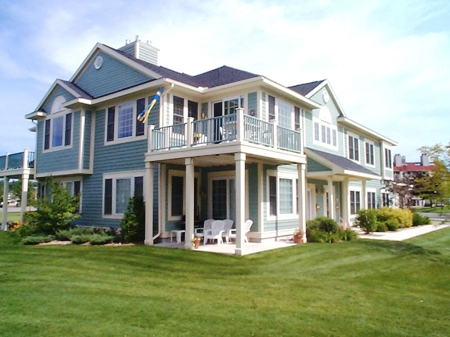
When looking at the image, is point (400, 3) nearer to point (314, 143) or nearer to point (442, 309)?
point (442, 309)

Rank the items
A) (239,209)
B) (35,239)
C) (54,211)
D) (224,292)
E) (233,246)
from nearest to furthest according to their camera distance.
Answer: (224,292) → (239,209) → (233,246) → (35,239) → (54,211)

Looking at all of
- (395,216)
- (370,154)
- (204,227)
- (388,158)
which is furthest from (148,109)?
(388,158)

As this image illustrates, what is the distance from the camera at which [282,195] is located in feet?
49.7

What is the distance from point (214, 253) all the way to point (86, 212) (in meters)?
8.60

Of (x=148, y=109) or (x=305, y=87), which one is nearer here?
(x=148, y=109)

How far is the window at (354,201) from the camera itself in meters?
21.9

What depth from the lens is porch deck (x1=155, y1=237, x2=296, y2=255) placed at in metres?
11.3

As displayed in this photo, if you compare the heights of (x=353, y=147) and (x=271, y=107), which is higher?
(x=271, y=107)

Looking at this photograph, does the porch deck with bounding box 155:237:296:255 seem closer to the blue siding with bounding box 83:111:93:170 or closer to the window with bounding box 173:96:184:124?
the window with bounding box 173:96:184:124

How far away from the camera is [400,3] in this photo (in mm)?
8359

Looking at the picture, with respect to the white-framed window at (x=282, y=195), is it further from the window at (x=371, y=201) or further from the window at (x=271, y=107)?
the window at (x=371, y=201)

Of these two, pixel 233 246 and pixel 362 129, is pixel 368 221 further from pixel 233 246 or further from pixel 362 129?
pixel 362 129

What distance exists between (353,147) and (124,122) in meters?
14.4

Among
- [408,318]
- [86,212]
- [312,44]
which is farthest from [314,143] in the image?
[408,318]
